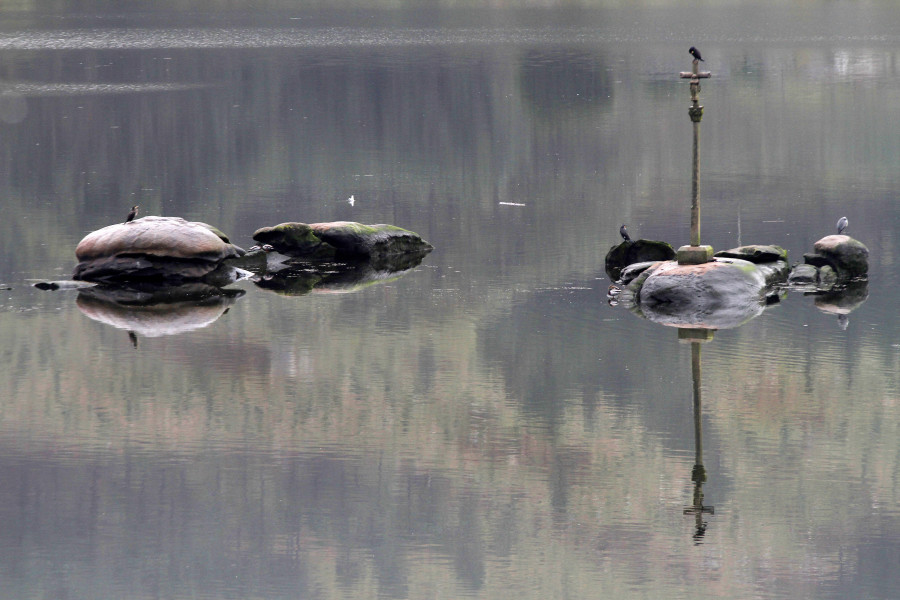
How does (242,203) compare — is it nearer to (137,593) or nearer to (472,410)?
(472,410)

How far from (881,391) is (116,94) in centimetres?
7242

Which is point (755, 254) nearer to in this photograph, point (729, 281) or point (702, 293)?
point (729, 281)

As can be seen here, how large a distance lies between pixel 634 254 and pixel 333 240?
28.6ft

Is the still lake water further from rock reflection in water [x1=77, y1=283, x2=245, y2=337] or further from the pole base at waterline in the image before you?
the pole base at waterline

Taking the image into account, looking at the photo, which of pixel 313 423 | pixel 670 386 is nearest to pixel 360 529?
pixel 313 423

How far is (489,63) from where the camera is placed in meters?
118

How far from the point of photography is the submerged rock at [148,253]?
3725 centimetres

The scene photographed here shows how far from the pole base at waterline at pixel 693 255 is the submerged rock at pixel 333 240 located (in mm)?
10349

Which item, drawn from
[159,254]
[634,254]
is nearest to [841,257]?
[634,254]

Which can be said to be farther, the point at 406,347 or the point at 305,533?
the point at 406,347

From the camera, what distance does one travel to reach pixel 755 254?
36562 mm

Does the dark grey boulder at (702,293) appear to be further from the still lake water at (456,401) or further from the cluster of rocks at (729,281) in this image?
the still lake water at (456,401)

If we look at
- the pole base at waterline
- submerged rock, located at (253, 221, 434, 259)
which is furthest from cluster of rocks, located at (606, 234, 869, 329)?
submerged rock, located at (253, 221, 434, 259)

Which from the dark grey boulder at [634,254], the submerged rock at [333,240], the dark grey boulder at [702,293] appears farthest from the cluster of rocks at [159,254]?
the dark grey boulder at [702,293]
